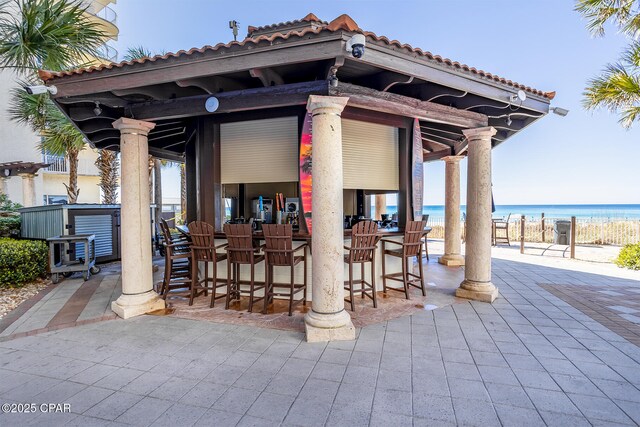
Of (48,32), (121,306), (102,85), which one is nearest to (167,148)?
(48,32)

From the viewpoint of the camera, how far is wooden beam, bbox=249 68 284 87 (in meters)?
2.97

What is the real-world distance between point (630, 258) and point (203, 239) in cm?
848

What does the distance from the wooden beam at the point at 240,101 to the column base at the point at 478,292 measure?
3.26 m

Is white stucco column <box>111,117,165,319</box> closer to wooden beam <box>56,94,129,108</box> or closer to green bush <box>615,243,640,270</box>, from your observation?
wooden beam <box>56,94,129,108</box>

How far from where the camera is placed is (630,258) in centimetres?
651

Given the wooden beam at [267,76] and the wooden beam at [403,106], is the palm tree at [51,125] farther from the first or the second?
the wooden beam at [403,106]

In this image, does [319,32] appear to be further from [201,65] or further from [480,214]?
[480,214]

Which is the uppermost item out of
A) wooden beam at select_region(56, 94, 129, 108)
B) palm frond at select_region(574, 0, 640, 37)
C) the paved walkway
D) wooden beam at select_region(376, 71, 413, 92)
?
palm frond at select_region(574, 0, 640, 37)

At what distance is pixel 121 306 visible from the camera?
11.9 ft

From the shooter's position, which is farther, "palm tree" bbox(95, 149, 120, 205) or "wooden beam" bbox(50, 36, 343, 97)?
"palm tree" bbox(95, 149, 120, 205)

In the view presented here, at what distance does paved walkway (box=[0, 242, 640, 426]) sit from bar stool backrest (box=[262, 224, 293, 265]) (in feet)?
2.57

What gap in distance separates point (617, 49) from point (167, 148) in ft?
30.0

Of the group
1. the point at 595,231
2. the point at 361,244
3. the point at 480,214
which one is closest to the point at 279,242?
the point at 361,244

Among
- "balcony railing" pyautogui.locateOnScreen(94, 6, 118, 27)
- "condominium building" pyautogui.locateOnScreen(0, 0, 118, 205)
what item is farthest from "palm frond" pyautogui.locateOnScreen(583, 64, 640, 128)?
"balcony railing" pyautogui.locateOnScreen(94, 6, 118, 27)
